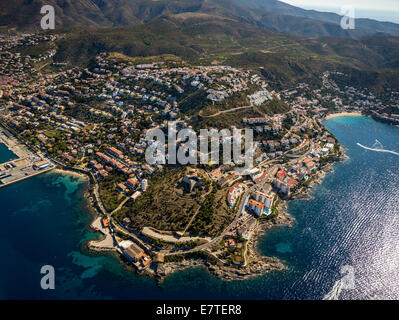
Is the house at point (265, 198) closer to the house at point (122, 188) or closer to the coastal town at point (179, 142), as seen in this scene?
the coastal town at point (179, 142)

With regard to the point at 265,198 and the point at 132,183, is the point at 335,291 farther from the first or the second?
the point at 132,183

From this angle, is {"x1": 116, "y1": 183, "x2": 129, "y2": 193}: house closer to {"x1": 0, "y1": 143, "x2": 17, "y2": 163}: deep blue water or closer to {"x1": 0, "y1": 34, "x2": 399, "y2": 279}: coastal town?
{"x1": 0, "y1": 34, "x2": 399, "y2": 279}: coastal town

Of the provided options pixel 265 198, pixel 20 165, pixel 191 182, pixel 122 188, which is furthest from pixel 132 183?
pixel 20 165

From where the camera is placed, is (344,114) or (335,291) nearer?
(335,291)

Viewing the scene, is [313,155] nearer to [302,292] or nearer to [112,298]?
[302,292]

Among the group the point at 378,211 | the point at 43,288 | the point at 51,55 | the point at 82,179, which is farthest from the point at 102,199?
the point at 51,55

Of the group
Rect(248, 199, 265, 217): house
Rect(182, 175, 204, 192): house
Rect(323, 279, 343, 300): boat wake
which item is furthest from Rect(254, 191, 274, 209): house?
Rect(323, 279, 343, 300): boat wake
